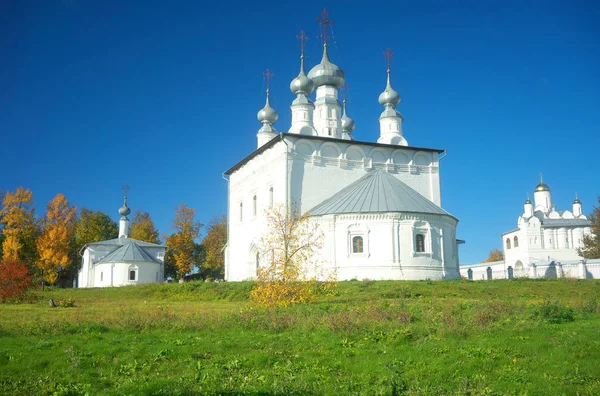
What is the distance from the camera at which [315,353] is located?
27.3 feet

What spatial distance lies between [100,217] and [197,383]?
159ft

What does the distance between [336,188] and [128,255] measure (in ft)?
56.2

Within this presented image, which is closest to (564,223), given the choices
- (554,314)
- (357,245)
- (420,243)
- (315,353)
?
(420,243)

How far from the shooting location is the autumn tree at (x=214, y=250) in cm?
4672

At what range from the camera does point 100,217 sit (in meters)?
52.2

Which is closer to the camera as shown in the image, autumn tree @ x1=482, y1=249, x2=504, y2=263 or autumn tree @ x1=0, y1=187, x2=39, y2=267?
autumn tree @ x1=0, y1=187, x2=39, y2=267

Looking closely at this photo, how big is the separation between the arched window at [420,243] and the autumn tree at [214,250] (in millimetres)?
24474

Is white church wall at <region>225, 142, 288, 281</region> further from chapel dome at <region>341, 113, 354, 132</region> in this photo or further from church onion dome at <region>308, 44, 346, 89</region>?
chapel dome at <region>341, 113, 354, 132</region>

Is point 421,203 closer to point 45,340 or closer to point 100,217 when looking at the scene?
point 45,340

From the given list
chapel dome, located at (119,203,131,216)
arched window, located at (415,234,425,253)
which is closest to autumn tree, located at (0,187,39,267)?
chapel dome, located at (119,203,131,216)

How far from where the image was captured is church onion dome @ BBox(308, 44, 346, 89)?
3172cm

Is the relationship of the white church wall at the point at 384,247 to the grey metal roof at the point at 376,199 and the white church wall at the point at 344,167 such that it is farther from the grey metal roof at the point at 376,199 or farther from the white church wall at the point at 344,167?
the white church wall at the point at 344,167

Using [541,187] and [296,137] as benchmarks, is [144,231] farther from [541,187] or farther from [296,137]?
[541,187]

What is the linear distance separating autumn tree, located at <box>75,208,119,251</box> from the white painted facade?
18.0 m
